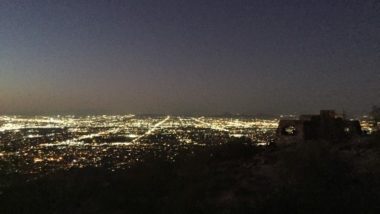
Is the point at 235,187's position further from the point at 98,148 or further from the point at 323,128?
the point at 98,148

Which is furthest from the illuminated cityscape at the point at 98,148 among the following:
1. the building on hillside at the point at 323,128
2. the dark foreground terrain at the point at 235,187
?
the dark foreground terrain at the point at 235,187

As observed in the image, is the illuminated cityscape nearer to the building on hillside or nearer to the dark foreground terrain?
the building on hillside

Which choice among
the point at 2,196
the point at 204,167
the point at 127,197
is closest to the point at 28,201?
the point at 2,196

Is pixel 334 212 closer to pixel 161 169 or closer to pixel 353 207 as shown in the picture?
pixel 353 207

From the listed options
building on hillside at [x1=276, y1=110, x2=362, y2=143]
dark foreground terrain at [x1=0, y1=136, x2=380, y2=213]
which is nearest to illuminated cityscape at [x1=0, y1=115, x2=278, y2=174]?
building on hillside at [x1=276, y1=110, x2=362, y2=143]

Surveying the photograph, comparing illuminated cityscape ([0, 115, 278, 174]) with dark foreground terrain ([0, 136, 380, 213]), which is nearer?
dark foreground terrain ([0, 136, 380, 213])

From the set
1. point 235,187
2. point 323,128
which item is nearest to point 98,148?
point 323,128

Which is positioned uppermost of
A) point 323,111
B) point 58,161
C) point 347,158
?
point 323,111
